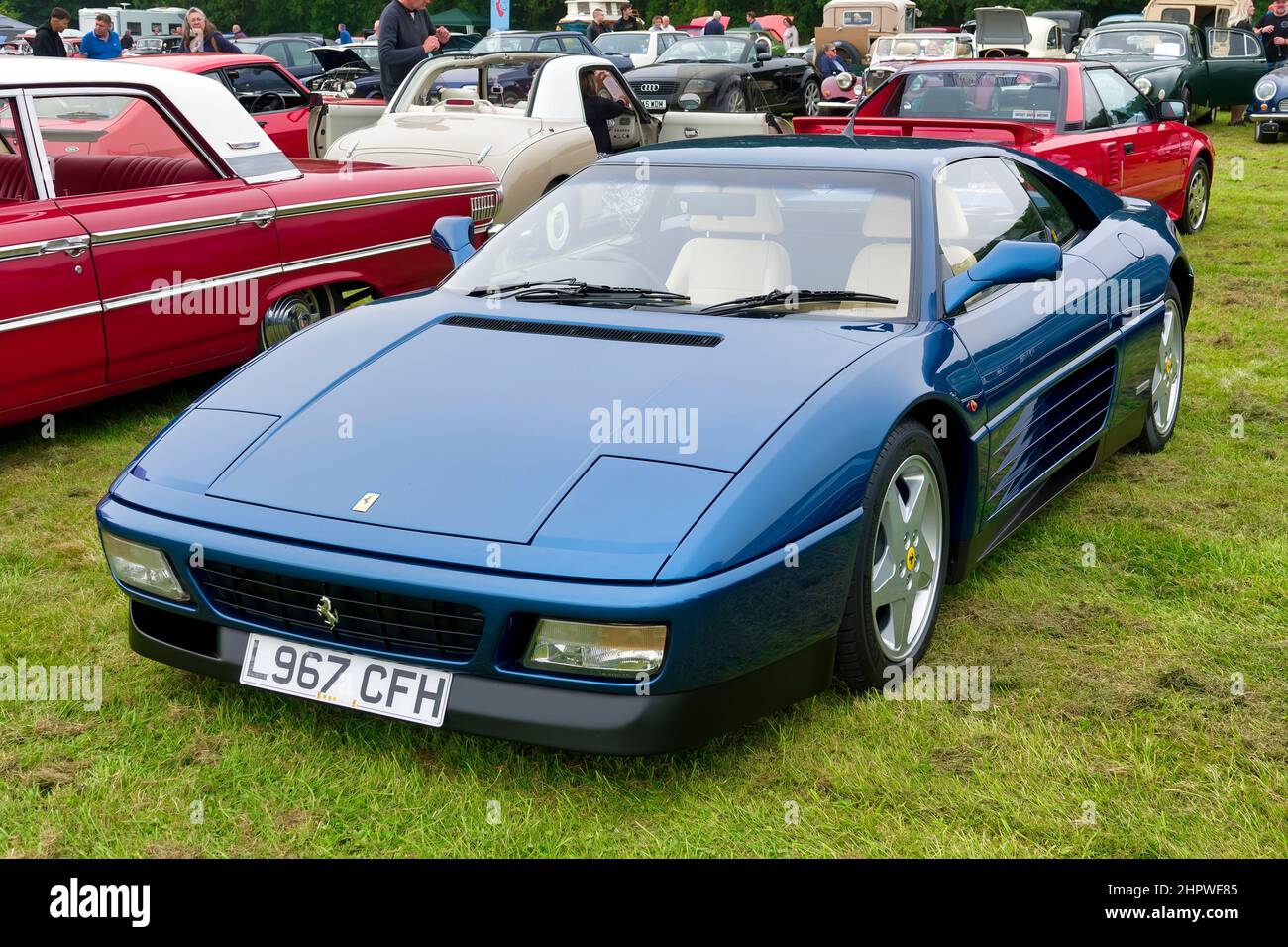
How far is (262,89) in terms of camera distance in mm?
9992

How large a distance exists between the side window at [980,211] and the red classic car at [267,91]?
22.2 feet

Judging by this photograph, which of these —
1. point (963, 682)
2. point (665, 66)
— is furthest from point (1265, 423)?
point (665, 66)

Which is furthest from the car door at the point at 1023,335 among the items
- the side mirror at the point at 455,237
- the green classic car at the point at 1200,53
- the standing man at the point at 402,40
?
the green classic car at the point at 1200,53

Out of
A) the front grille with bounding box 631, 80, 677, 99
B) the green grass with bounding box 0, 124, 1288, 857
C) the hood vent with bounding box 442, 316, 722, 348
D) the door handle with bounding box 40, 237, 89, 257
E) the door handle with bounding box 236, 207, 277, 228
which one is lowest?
the green grass with bounding box 0, 124, 1288, 857

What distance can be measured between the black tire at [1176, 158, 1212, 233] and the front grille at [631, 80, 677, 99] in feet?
22.5

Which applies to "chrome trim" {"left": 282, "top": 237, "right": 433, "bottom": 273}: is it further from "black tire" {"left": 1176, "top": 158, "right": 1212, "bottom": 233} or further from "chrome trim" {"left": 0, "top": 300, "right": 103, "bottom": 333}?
"black tire" {"left": 1176, "top": 158, "right": 1212, "bottom": 233}

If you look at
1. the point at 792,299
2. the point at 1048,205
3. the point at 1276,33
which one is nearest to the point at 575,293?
the point at 792,299

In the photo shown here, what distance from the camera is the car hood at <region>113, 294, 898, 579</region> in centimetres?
259

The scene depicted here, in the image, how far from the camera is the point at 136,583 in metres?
2.93


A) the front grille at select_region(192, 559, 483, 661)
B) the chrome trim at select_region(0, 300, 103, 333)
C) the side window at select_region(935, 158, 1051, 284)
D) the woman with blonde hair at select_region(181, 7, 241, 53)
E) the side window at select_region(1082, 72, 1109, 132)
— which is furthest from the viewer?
the woman with blonde hair at select_region(181, 7, 241, 53)

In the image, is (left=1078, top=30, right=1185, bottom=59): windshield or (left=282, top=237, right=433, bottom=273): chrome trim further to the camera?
(left=1078, top=30, right=1185, bottom=59): windshield

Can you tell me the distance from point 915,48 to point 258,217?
17648 mm

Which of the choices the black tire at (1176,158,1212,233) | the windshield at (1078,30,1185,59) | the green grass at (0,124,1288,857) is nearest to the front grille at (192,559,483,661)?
the green grass at (0,124,1288,857)

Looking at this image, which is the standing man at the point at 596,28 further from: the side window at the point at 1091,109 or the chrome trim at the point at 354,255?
the chrome trim at the point at 354,255
